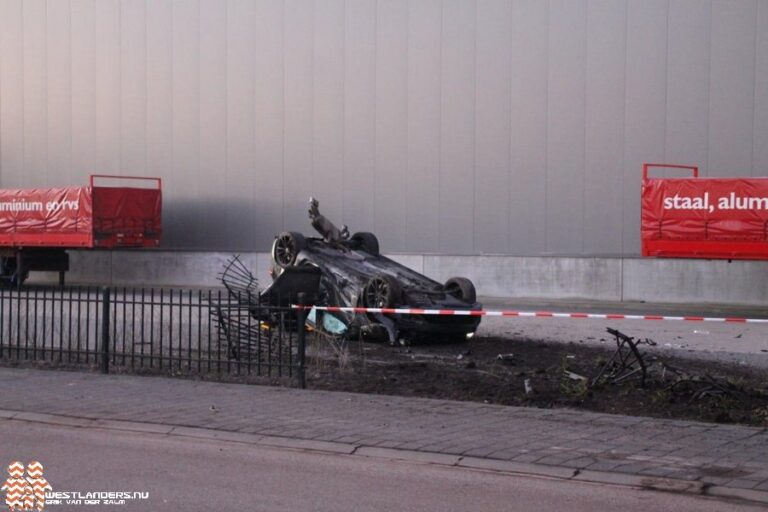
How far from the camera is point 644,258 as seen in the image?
95.0 feet

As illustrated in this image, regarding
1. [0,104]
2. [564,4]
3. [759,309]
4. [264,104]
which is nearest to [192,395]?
[759,309]

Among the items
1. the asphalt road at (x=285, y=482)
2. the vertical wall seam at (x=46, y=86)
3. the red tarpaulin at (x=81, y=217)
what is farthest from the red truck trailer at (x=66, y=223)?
the asphalt road at (x=285, y=482)

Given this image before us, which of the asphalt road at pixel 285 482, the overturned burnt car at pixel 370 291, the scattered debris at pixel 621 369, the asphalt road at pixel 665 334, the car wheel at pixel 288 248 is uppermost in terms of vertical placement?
the car wheel at pixel 288 248

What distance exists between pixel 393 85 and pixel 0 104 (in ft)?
54.2

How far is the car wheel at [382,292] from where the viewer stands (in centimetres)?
1495

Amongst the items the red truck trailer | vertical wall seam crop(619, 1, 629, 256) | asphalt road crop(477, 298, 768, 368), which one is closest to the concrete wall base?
vertical wall seam crop(619, 1, 629, 256)

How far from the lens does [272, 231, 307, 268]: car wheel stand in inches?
646

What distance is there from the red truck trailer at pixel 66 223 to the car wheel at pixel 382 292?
18487mm

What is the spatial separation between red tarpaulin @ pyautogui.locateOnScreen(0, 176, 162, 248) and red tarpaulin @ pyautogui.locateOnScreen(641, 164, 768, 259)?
16.0m

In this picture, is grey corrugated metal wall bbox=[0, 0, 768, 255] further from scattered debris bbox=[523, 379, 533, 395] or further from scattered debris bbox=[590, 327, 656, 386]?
scattered debris bbox=[523, 379, 533, 395]

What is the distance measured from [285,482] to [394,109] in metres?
25.5

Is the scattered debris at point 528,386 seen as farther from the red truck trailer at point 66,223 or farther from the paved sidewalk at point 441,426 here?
the red truck trailer at point 66,223

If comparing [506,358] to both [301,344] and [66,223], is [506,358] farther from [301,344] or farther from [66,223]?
[66,223]

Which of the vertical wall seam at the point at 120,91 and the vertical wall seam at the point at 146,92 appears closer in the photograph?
the vertical wall seam at the point at 146,92
